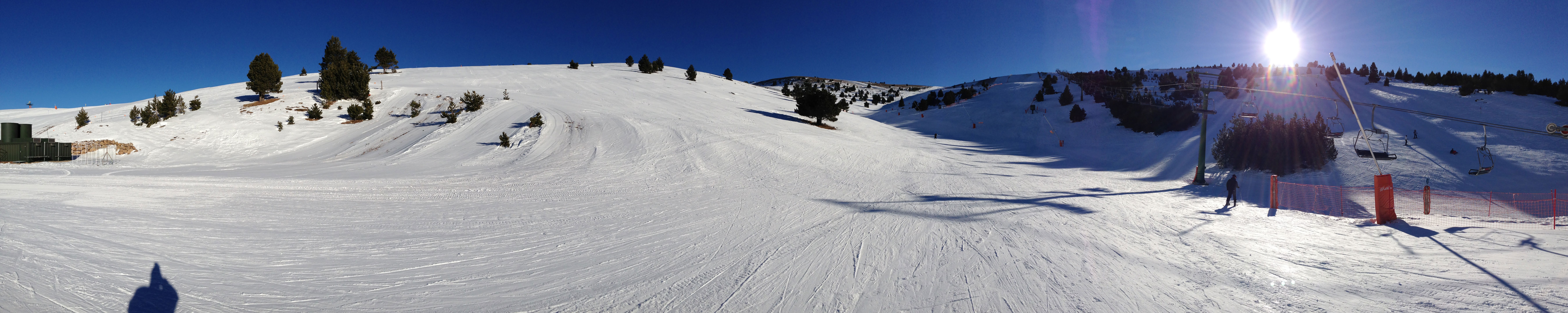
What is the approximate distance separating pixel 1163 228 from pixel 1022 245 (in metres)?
3.52

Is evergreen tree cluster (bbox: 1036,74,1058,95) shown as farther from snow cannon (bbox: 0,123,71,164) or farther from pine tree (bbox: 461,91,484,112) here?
snow cannon (bbox: 0,123,71,164)

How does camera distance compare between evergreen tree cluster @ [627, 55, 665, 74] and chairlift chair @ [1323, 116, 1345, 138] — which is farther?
evergreen tree cluster @ [627, 55, 665, 74]

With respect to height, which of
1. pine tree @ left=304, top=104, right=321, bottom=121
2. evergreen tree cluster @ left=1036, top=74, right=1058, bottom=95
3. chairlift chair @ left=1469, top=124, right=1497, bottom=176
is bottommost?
chairlift chair @ left=1469, top=124, right=1497, bottom=176

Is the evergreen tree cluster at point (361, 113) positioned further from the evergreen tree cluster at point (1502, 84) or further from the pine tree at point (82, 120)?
the evergreen tree cluster at point (1502, 84)

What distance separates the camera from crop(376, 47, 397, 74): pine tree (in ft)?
143

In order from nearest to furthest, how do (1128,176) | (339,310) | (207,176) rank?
1. (339,310)
2. (207,176)
3. (1128,176)

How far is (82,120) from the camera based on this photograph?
64.8 feet

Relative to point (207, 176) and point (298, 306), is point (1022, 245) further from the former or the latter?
point (207, 176)

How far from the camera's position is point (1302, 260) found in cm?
639

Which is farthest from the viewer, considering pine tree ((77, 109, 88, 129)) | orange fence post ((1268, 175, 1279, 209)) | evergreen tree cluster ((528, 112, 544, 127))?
evergreen tree cluster ((528, 112, 544, 127))

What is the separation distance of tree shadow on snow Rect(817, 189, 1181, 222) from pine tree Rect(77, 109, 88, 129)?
3076 cm

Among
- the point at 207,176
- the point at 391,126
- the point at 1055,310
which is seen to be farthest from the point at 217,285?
the point at 391,126

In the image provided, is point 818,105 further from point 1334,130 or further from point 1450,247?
point 1334,130

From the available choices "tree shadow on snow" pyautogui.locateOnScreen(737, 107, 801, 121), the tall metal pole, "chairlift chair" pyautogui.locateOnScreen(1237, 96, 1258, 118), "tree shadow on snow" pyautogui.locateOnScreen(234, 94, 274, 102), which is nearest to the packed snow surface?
the tall metal pole
